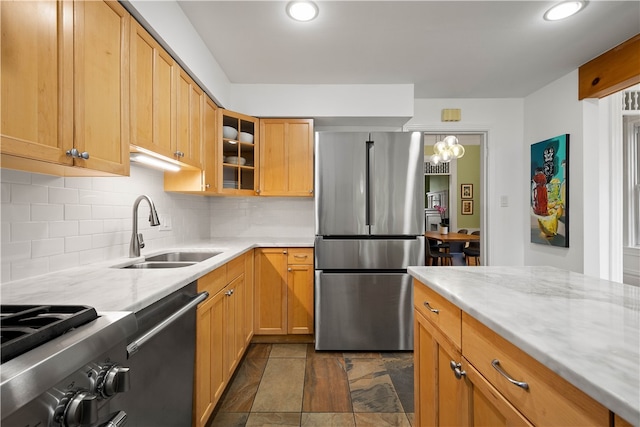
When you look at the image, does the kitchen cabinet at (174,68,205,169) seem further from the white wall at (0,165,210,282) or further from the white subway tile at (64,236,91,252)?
the white subway tile at (64,236,91,252)

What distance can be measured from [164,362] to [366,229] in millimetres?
1853

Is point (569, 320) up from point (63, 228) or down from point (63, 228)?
down

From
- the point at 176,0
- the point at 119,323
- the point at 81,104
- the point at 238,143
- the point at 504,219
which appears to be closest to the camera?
the point at 119,323

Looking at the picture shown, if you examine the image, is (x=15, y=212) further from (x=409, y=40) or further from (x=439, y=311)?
(x=409, y=40)

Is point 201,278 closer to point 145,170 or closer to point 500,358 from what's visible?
point 145,170

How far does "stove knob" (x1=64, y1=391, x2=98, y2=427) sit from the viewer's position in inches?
24.7

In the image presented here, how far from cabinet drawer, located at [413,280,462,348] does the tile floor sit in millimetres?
856

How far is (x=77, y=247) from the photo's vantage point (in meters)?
1.56

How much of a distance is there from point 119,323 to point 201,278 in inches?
28.9

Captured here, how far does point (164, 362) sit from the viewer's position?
1.15m

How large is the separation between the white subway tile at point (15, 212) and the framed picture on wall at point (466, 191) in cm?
728

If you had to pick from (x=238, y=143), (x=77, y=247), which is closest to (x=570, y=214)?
(x=238, y=143)

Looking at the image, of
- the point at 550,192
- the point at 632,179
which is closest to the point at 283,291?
the point at 550,192

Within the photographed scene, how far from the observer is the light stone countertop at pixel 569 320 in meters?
0.53
